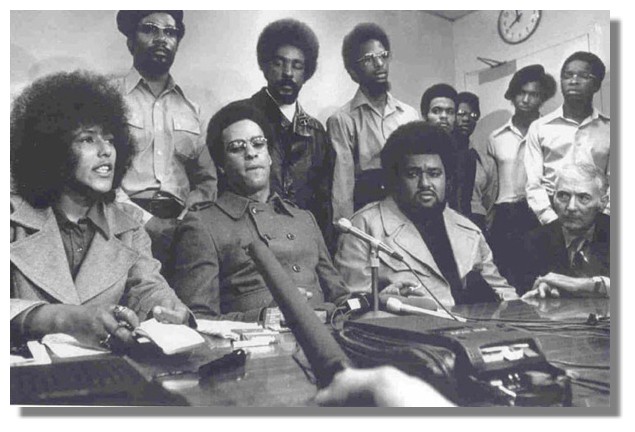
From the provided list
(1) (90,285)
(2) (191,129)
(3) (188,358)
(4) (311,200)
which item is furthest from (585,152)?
(1) (90,285)

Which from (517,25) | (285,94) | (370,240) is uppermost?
(517,25)

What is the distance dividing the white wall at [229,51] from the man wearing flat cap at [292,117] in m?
0.03

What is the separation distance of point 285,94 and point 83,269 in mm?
817

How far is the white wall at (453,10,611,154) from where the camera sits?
6.66 ft

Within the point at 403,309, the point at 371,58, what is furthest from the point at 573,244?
the point at 371,58

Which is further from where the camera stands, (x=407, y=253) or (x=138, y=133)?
(x=407, y=253)

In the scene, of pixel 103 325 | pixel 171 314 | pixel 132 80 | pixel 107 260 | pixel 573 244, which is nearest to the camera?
pixel 103 325

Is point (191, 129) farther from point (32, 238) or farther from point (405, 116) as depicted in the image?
point (405, 116)

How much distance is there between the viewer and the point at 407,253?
203 cm

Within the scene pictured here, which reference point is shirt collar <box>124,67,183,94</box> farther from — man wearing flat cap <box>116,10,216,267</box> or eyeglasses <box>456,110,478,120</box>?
eyeglasses <box>456,110,478,120</box>

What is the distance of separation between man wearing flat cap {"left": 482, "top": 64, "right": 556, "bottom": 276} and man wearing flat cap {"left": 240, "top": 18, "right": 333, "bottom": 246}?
1.94 ft

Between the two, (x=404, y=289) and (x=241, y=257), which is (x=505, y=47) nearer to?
(x=404, y=289)

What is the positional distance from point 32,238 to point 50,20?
633 millimetres

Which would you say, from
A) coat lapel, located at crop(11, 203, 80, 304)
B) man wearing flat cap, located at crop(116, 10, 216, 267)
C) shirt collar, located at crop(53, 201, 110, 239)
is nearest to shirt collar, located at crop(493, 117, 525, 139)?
man wearing flat cap, located at crop(116, 10, 216, 267)
